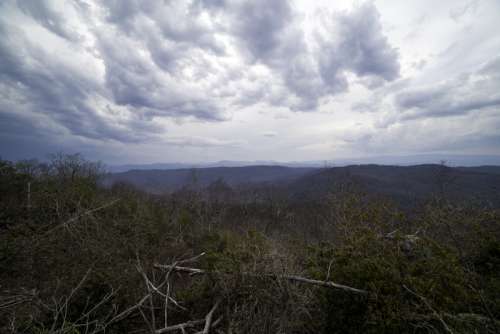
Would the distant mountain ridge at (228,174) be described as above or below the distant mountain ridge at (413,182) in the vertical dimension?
below

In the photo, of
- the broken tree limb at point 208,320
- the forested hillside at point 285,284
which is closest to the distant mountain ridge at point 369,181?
the forested hillside at point 285,284

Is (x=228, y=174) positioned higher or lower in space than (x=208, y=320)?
lower

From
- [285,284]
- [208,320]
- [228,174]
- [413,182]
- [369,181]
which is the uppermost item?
[285,284]

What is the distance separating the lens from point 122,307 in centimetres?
451

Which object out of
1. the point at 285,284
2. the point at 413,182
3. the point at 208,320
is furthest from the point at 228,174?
the point at 285,284

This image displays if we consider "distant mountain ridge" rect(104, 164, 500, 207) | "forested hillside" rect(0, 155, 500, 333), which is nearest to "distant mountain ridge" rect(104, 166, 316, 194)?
"distant mountain ridge" rect(104, 164, 500, 207)

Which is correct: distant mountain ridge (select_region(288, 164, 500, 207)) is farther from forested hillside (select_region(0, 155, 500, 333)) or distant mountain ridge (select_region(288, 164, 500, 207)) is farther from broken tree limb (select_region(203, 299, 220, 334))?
broken tree limb (select_region(203, 299, 220, 334))

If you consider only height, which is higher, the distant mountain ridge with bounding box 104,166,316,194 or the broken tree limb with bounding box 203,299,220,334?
the broken tree limb with bounding box 203,299,220,334

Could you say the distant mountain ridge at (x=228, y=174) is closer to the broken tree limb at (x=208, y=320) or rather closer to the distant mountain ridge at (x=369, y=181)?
the distant mountain ridge at (x=369, y=181)

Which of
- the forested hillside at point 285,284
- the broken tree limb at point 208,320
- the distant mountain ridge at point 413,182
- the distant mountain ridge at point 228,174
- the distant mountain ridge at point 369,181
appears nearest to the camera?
the forested hillside at point 285,284

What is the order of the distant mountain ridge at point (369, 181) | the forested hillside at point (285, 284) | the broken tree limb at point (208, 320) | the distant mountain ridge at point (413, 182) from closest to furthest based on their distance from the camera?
1. the forested hillside at point (285, 284)
2. the broken tree limb at point (208, 320)
3. the distant mountain ridge at point (413, 182)
4. the distant mountain ridge at point (369, 181)

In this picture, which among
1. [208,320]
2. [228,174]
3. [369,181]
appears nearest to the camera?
[208,320]

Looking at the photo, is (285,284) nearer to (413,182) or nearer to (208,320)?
(208,320)

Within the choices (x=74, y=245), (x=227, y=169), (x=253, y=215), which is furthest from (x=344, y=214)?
(x=227, y=169)
